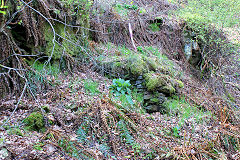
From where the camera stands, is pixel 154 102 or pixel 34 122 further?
pixel 154 102

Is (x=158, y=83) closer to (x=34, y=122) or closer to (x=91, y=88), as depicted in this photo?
(x=91, y=88)

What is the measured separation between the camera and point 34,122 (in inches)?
121

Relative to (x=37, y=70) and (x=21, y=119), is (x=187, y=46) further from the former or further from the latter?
(x=21, y=119)

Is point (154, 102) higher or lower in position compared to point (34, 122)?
lower

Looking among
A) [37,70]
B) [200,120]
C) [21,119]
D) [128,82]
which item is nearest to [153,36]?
[128,82]

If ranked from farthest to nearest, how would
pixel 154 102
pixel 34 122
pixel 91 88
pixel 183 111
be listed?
pixel 183 111 < pixel 154 102 < pixel 91 88 < pixel 34 122

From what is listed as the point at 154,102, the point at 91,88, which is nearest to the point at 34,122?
the point at 91,88

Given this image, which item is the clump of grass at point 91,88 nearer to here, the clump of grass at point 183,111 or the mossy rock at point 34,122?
the mossy rock at point 34,122

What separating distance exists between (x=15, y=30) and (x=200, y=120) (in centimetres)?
493

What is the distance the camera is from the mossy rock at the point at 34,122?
303cm

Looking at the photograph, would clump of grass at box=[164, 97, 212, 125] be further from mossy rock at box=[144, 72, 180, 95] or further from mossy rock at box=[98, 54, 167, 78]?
mossy rock at box=[98, 54, 167, 78]

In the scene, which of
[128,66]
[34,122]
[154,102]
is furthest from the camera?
[128,66]

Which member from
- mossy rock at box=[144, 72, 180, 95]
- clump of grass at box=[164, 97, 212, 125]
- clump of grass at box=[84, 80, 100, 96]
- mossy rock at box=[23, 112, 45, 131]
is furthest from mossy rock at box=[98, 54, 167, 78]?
mossy rock at box=[23, 112, 45, 131]

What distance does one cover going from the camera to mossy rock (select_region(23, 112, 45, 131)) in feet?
9.95
